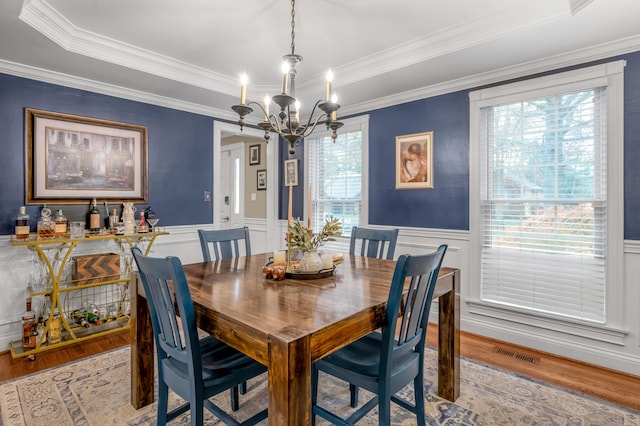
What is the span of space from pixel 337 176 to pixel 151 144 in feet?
7.20

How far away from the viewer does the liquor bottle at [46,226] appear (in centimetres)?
274

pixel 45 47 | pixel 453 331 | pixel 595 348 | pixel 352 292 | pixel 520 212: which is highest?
pixel 45 47

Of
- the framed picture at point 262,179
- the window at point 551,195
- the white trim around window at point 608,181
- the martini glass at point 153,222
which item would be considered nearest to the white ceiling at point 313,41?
the white trim around window at point 608,181

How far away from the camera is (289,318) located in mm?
1272

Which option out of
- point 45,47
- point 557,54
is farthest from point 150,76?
point 557,54

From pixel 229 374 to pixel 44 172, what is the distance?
109 inches

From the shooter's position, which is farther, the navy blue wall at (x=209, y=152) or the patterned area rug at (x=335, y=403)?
the navy blue wall at (x=209, y=152)

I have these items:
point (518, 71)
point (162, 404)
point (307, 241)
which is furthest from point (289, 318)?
point (518, 71)

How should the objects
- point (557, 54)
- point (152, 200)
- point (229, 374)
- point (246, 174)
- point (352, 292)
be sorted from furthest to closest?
point (246, 174) < point (152, 200) < point (557, 54) < point (352, 292) < point (229, 374)

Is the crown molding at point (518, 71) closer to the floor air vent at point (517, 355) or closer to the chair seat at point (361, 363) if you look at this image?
the floor air vent at point (517, 355)

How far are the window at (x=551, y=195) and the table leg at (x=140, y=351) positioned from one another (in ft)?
9.19

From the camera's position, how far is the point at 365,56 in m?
3.07

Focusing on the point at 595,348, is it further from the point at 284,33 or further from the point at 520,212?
the point at 284,33

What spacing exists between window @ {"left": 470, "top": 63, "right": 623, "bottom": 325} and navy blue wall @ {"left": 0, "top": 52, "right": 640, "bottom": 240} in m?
0.10
